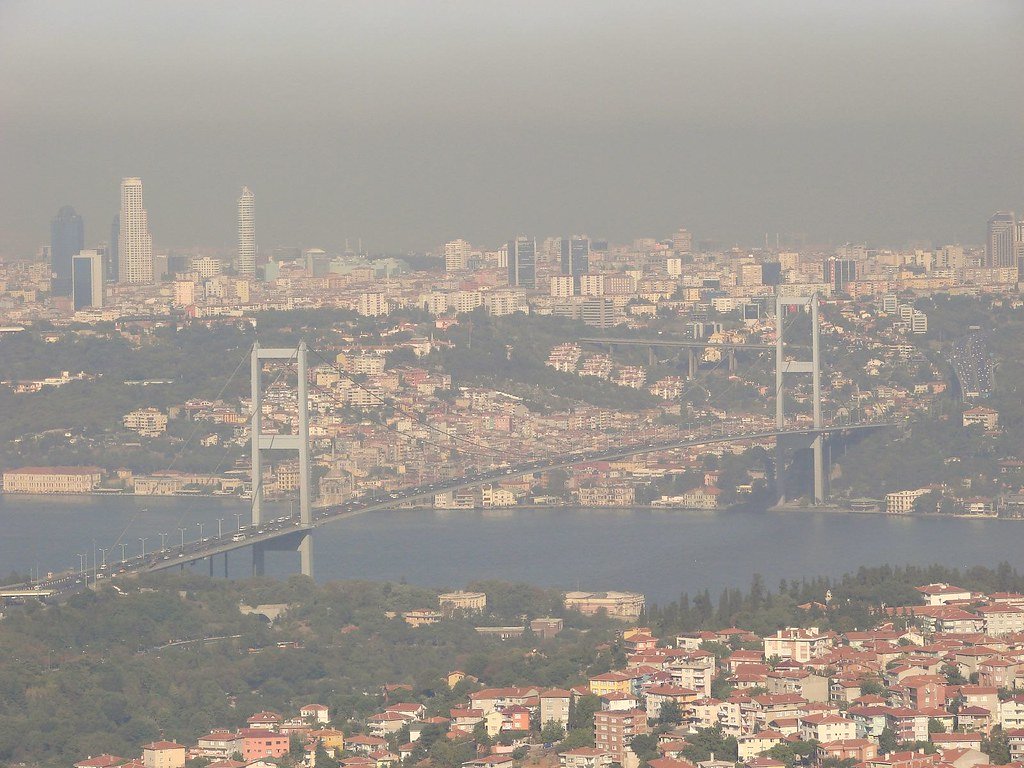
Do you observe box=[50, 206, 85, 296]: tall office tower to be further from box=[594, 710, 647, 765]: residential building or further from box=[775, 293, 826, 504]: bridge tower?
box=[594, 710, 647, 765]: residential building

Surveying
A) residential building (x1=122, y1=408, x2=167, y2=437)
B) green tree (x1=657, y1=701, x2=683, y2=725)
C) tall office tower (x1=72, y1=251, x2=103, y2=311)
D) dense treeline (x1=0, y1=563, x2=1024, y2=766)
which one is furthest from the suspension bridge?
tall office tower (x1=72, y1=251, x2=103, y2=311)

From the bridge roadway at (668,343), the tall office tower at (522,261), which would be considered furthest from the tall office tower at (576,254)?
the bridge roadway at (668,343)

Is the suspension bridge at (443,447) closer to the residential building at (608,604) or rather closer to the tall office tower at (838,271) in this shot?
the residential building at (608,604)

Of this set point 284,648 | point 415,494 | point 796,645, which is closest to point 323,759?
point 796,645

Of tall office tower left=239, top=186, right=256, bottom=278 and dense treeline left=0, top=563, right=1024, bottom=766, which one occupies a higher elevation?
tall office tower left=239, top=186, right=256, bottom=278

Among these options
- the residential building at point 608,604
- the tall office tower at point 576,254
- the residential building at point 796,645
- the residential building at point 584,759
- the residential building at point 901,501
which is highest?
the tall office tower at point 576,254

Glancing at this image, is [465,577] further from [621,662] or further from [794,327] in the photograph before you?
[794,327]

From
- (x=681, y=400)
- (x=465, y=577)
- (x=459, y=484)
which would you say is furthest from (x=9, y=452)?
(x=465, y=577)
